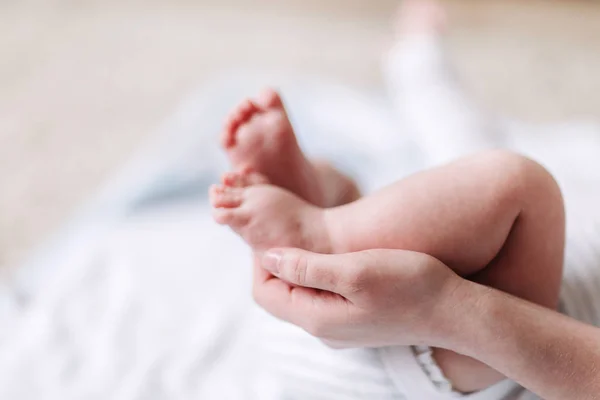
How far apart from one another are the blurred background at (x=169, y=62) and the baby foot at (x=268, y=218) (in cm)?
56

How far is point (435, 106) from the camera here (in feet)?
3.28

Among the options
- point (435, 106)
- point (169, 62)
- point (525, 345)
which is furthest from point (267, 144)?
point (169, 62)

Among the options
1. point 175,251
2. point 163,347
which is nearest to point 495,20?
point 175,251

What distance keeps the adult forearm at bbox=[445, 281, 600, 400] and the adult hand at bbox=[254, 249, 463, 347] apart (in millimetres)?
15

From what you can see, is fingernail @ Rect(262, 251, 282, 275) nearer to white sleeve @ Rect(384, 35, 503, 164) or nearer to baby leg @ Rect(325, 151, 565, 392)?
baby leg @ Rect(325, 151, 565, 392)

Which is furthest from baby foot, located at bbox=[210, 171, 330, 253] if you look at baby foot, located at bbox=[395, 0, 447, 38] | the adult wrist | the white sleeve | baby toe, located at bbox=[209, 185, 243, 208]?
baby foot, located at bbox=[395, 0, 447, 38]

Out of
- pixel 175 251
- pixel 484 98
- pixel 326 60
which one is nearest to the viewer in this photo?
pixel 175 251

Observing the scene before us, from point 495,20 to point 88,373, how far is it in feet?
4.42

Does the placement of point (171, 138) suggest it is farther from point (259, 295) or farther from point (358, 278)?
point (358, 278)

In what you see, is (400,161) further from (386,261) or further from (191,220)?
(386,261)

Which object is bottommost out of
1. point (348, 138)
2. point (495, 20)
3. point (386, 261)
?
point (386, 261)

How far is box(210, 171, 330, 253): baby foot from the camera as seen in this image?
537 mm

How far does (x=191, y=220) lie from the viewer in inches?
34.9

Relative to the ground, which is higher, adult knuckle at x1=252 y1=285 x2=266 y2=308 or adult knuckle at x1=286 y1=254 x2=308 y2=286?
adult knuckle at x1=286 y1=254 x2=308 y2=286
